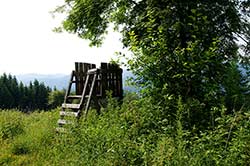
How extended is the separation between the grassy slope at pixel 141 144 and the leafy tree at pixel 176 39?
0.67 m

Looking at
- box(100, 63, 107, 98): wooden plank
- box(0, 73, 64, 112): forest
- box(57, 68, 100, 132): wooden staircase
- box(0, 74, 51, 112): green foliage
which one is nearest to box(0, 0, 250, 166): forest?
box(57, 68, 100, 132): wooden staircase

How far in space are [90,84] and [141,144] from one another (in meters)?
6.20

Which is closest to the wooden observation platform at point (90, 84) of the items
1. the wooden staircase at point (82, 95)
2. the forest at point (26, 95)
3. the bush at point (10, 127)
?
the wooden staircase at point (82, 95)

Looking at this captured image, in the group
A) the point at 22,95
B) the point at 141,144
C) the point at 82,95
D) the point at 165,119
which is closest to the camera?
the point at 141,144

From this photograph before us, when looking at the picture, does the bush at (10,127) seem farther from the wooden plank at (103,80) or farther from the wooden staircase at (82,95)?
the wooden plank at (103,80)

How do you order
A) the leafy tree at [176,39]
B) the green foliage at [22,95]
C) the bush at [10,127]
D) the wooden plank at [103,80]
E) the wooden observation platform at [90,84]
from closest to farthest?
the leafy tree at [176,39]
the wooden observation platform at [90,84]
the bush at [10,127]
the wooden plank at [103,80]
the green foliage at [22,95]

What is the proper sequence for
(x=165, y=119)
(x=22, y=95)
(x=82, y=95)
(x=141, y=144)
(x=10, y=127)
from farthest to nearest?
(x=22, y=95) < (x=10, y=127) < (x=82, y=95) < (x=165, y=119) < (x=141, y=144)

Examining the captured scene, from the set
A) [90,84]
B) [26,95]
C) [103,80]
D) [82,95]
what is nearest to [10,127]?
[82,95]

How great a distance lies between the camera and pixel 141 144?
6117 millimetres

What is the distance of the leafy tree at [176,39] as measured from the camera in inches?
302

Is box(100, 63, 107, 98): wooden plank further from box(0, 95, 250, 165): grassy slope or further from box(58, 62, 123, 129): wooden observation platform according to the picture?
box(0, 95, 250, 165): grassy slope

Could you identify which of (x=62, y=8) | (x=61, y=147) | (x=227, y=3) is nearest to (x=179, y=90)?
(x=61, y=147)

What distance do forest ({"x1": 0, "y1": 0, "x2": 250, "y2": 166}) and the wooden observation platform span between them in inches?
31.7

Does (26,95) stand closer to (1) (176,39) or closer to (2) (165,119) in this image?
(1) (176,39)
